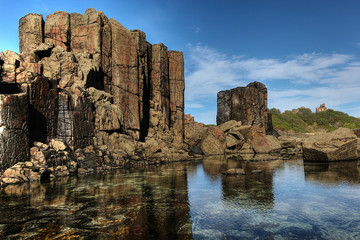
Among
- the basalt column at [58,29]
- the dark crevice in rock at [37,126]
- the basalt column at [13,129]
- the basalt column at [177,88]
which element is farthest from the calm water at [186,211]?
the basalt column at [177,88]

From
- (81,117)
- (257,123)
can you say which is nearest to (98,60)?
(81,117)

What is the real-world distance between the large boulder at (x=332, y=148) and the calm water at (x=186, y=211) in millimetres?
7617

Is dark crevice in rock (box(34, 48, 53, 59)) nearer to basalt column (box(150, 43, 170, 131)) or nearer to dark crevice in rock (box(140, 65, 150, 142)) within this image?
dark crevice in rock (box(140, 65, 150, 142))

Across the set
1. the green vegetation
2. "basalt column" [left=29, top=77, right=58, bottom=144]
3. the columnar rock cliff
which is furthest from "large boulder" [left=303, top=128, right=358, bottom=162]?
the green vegetation

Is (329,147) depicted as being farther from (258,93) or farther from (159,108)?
(258,93)

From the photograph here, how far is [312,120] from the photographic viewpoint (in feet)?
250

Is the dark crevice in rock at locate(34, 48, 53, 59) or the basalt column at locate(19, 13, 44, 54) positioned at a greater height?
the basalt column at locate(19, 13, 44, 54)

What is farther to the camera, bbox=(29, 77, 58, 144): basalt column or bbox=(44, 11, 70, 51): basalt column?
bbox=(44, 11, 70, 51): basalt column

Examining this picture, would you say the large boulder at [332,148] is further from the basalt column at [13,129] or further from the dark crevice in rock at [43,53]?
the dark crevice in rock at [43,53]

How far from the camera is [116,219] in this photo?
6.77m

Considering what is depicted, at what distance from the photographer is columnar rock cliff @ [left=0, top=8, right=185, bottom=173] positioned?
52.6 feet

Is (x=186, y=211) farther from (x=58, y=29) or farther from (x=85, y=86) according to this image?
(x=58, y=29)

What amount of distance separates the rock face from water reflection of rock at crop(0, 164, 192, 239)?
121 ft

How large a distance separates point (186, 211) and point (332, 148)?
1549cm
